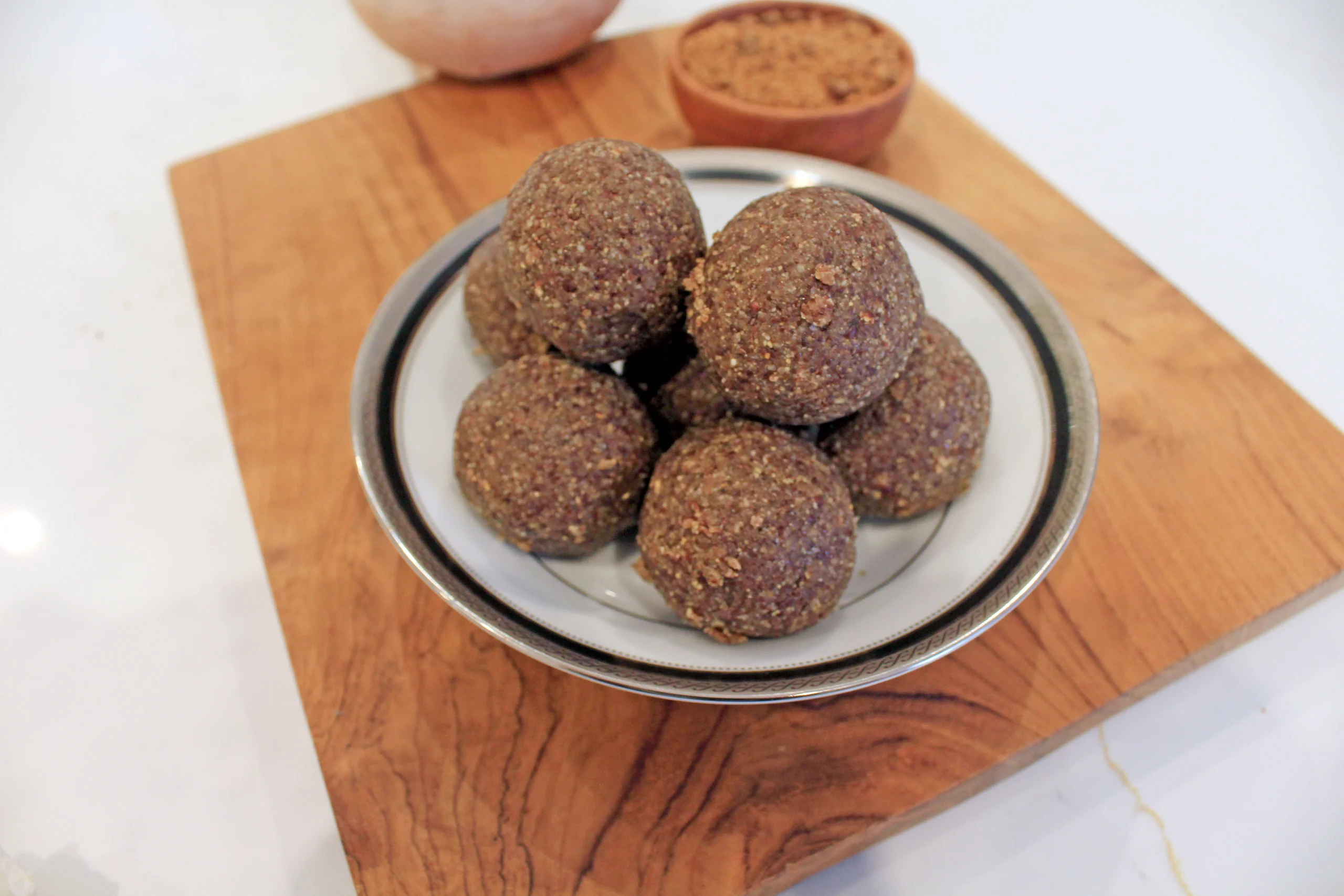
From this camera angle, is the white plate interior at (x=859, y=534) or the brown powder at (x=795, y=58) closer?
the white plate interior at (x=859, y=534)

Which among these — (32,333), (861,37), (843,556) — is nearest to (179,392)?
(32,333)

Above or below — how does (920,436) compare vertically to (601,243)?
below

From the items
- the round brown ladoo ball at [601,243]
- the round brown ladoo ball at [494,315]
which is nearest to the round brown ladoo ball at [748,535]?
the round brown ladoo ball at [601,243]

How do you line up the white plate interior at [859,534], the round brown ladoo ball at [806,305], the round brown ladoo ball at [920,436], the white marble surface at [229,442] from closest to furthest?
the round brown ladoo ball at [806,305]
the white plate interior at [859,534]
the round brown ladoo ball at [920,436]
the white marble surface at [229,442]

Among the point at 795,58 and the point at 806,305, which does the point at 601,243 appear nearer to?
the point at 806,305

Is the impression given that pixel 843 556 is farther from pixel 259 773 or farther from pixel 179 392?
pixel 179 392

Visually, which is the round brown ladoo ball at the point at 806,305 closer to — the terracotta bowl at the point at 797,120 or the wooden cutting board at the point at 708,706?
the wooden cutting board at the point at 708,706

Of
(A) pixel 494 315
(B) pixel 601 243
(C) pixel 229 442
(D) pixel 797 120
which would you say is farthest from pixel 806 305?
(C) pixel 229 442
